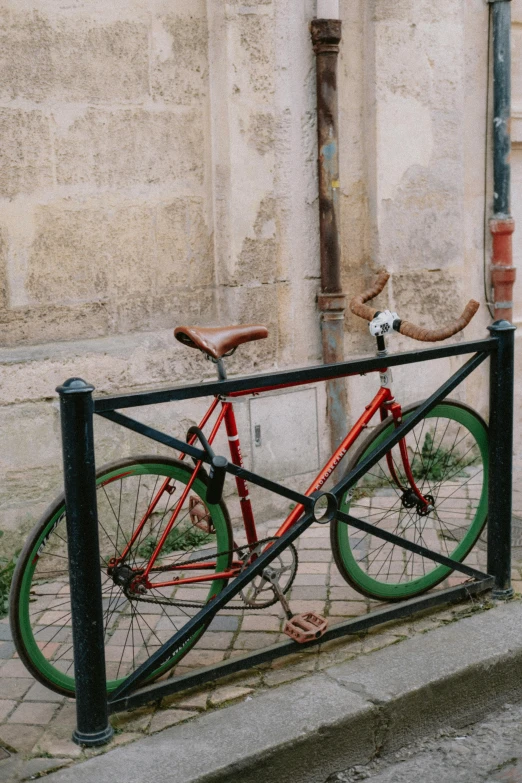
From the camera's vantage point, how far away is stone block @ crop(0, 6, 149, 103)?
443 cm

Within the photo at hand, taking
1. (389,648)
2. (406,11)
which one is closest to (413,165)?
(406,11)

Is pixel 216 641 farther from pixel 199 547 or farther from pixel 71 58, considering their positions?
pixel 71 58

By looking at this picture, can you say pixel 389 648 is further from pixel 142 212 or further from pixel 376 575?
pixel 142 212

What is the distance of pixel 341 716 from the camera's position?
10.1ft

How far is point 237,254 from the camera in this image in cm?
503

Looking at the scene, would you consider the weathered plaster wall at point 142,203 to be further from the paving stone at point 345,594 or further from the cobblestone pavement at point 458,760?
the cobblestone pavement at point 458,760

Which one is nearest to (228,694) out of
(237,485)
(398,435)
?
(237,485)

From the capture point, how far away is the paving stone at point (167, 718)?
3.09 m

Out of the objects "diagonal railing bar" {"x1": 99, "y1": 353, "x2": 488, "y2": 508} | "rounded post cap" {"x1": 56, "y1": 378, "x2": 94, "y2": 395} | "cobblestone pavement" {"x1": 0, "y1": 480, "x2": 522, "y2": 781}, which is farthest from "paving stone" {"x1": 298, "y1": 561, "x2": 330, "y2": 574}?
"rounded post cap" {"x1": 56, "y1": 378, "x2": 94, "y2": 395}

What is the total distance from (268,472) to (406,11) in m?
2.53

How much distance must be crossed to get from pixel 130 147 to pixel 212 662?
2418mm

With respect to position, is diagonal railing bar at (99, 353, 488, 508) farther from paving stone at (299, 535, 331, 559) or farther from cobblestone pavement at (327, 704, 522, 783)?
paving stone at (299, 535, 331, 559)

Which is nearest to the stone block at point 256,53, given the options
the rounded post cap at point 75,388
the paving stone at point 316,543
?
the paving stone at point 316,543

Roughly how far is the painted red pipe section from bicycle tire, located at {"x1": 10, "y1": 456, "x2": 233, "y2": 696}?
2566 mm
